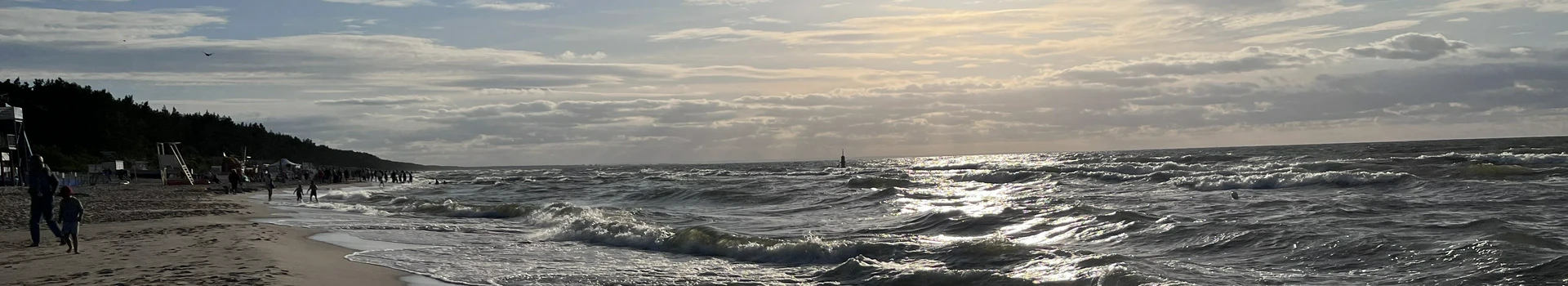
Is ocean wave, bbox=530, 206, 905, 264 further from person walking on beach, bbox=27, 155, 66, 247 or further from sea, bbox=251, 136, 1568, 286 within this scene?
person walking on beach, bbox=27, 155, 66, 247

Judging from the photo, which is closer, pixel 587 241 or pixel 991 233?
pixel 991 233

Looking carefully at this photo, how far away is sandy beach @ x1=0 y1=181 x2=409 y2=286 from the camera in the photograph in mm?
Answer: 10773

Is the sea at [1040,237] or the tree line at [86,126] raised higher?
the tree line at [86,126]

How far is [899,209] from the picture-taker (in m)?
24.4

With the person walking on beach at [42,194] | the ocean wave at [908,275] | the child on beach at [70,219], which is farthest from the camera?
the person walking on beach at [42,194]

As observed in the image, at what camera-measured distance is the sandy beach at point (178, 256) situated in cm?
1077

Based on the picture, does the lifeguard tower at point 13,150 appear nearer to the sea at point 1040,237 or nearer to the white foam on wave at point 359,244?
the sea at point 1040,237

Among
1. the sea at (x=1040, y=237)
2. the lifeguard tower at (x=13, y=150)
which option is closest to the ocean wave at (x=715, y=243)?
the sea at (x=1040, y=237)

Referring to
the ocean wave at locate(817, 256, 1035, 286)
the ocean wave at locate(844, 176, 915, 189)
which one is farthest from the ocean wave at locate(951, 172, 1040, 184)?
the ocean wave at locate(817, 256, 1035, 286)

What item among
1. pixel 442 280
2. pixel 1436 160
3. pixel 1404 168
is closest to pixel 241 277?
pixel 442 280

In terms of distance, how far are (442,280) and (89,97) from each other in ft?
252

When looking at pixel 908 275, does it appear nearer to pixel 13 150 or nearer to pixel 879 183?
pixel 879 183

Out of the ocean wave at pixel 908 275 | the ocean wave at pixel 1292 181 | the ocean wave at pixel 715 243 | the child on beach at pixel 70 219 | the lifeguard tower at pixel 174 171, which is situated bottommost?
the ocean wave at pixel 908 275

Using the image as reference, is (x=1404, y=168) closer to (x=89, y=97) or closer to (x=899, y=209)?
(x=899, y=209)
